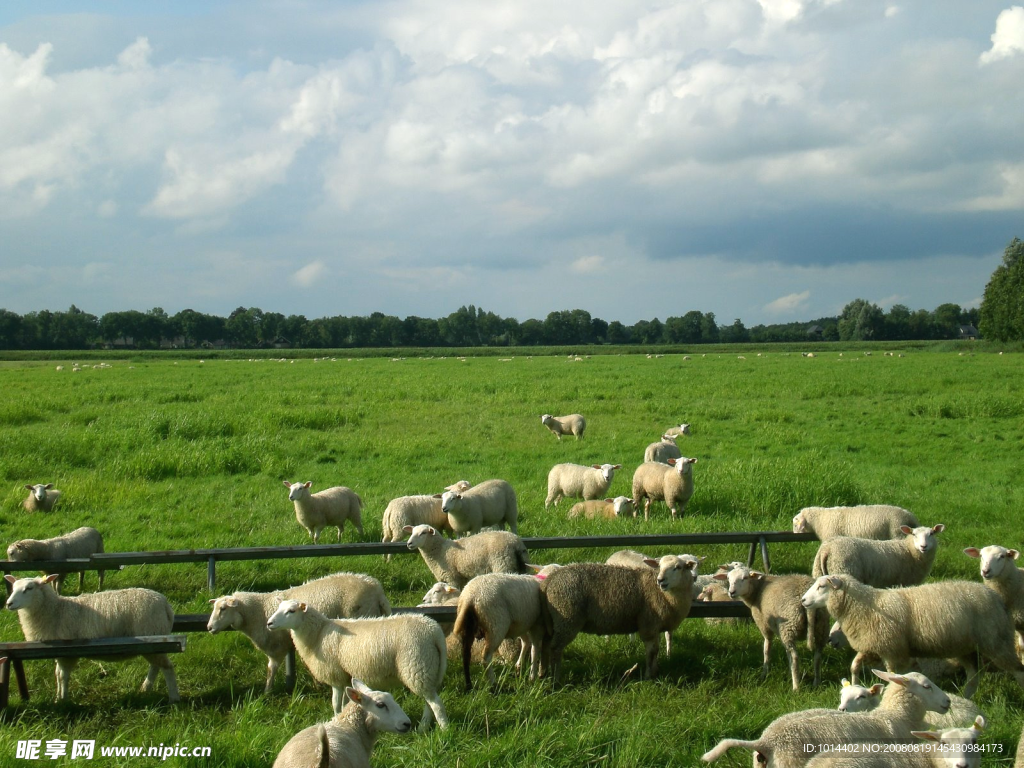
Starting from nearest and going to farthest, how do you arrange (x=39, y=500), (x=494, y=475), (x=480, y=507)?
1. (x=480, y=507)
2. (x=39, y=500)
3. (x=494, y=475)

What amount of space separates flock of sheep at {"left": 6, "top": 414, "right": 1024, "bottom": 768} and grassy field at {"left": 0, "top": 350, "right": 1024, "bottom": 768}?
0.34 m

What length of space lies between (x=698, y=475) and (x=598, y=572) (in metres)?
8.96

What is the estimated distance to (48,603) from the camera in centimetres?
625

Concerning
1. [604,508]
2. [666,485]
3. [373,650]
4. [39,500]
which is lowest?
[604,508]

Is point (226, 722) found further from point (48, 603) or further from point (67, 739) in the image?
point (48, 603)

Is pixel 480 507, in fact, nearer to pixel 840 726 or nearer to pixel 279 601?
pixel 279 601

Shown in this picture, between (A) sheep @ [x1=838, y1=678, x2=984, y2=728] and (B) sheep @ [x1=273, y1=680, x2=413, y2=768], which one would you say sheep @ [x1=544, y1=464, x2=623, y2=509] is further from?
(B) sheep @ [x1=273, y1=680, x2=413, y2=768]

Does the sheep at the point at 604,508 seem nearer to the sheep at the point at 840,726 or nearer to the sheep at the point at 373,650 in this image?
the sheep at the point at 373,650

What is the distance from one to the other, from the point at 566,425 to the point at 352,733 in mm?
17619

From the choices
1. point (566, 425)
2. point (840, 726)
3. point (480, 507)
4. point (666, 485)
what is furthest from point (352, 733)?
point (566, 425)

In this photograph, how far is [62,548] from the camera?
31.3 ft

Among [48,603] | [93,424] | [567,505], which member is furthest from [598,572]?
[93,424]

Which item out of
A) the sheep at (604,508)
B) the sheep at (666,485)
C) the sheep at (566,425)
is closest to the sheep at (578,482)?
the sheep at (666,485)

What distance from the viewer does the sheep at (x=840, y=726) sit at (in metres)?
4.12
